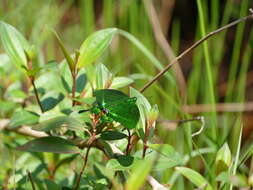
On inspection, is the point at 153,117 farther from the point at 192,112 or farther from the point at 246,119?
the point at 246,119

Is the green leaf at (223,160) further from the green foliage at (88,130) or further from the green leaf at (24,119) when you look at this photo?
the green leaf at (24,119)

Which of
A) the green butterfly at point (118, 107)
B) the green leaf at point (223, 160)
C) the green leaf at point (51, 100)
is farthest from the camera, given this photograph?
the green leaf at point (51, 100)

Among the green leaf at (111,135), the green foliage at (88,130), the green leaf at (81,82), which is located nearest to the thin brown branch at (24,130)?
the green foliage at (88,130)

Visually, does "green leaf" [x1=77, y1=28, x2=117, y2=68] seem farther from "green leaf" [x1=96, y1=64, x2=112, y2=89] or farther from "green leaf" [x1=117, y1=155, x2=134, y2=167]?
"green leaf" [x1=117, y1=155, x2=134, y2=167]

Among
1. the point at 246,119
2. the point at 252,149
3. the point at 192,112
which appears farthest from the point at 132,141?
the point at 246,119

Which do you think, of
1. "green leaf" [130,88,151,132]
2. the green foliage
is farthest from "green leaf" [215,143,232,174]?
"green leaf" [130,88,151,132]
